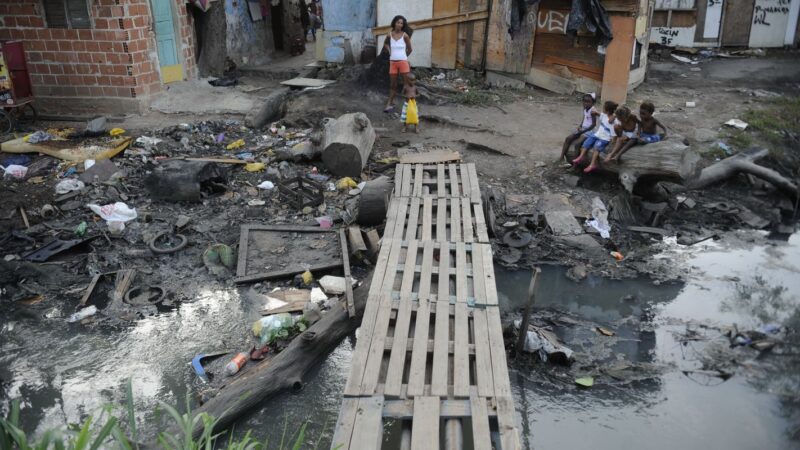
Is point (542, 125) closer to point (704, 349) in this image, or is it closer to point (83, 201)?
point (704, 349)

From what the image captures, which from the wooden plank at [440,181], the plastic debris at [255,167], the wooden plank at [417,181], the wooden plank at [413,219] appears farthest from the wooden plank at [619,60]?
the plastic debris at [255,167]

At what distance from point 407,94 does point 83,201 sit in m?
4.84

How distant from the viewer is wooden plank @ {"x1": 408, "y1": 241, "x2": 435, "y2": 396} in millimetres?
3480

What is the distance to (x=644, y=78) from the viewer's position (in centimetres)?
1205

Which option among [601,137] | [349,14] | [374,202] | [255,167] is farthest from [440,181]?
[349,14]

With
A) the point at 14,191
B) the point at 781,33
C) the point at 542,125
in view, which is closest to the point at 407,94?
the point at 542,125

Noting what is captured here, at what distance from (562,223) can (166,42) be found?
25.2ft

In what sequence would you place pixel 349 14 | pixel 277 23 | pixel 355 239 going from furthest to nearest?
pixel 277 23
pixel 349 14
pixel 355 239

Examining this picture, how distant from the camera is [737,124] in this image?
30.0ft

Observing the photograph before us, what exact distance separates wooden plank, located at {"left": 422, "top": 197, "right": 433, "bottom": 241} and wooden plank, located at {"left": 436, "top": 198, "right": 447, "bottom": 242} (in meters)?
0.07

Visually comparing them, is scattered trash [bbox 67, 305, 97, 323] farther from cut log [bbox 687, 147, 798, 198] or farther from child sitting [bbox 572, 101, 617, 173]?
cut log [bbox 687, 147, 798, 198]

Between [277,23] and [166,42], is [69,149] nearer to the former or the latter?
[166,42]

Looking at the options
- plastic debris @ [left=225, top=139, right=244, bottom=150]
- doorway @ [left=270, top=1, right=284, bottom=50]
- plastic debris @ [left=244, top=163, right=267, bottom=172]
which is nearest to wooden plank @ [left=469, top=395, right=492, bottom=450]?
plastic debris @ [left=244, top=163, right=267, bottom=172]

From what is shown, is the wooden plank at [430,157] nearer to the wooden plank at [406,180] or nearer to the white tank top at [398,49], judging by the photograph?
the wooden plank at [406,180]
